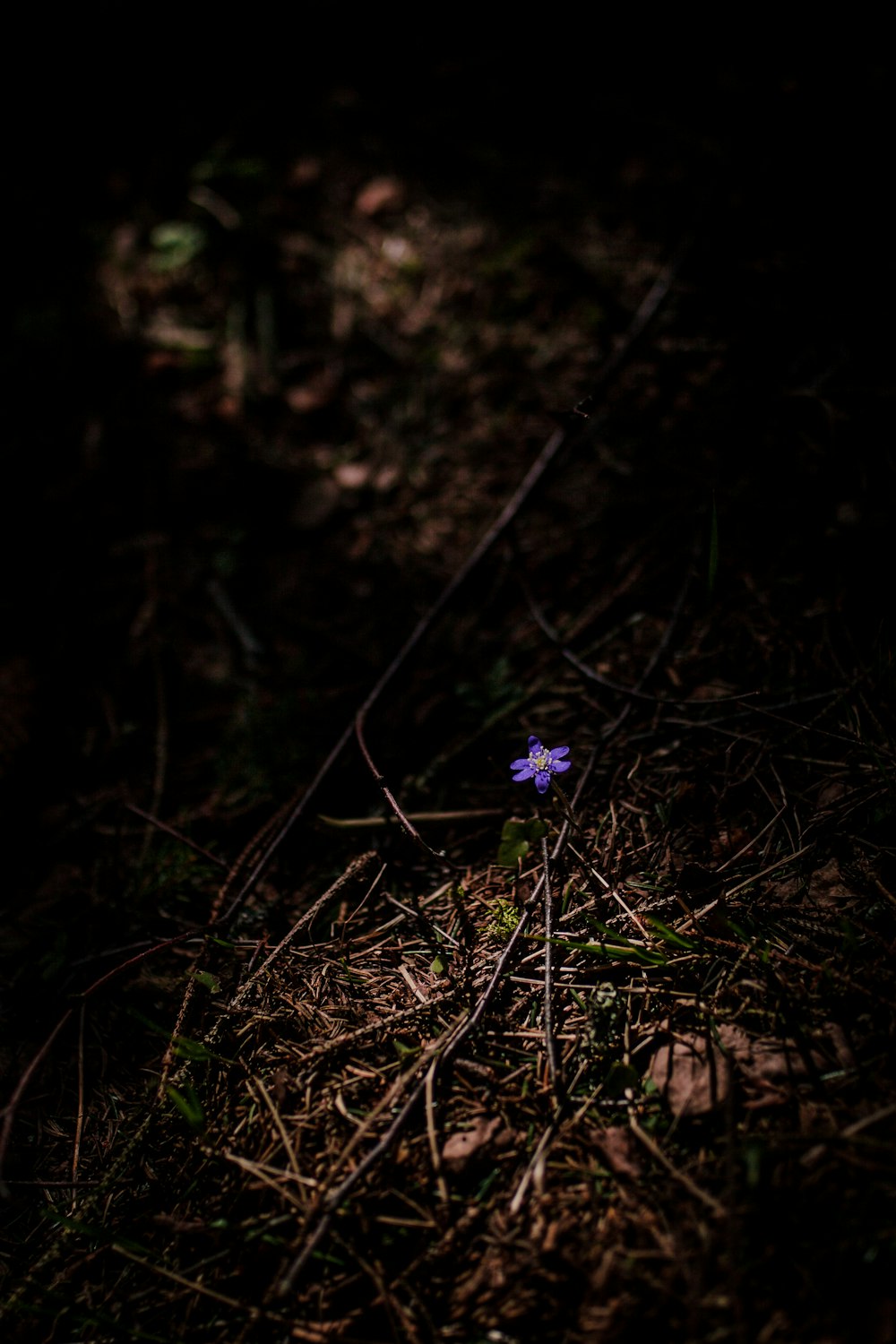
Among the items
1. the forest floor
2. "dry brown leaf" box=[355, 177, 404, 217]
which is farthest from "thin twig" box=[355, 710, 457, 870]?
"dry brown leaf" box=[355, 177, 404, 217]

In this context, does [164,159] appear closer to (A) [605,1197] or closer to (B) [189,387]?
(B) [189,387]

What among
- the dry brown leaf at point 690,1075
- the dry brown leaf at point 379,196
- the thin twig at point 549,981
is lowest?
the dry brown leaf at point 690,1075

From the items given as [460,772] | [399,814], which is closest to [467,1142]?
[399,814]

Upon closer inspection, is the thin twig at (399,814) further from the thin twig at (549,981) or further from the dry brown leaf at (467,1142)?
the dry brown leaf at (467,1142)

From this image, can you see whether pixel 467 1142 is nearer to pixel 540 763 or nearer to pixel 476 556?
pixel 540 763

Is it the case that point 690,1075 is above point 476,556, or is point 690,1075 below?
below

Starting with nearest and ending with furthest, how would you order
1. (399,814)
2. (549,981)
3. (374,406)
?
(549,981), (399,814), (374,406)

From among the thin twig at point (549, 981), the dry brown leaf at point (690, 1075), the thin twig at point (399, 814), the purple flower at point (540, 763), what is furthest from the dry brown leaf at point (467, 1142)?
the purple flower at point (540, 763)

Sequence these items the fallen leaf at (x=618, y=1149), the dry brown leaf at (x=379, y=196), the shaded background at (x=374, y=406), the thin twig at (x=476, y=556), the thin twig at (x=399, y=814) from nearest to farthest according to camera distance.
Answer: the fallen leaf at (x=618, y=1149) → the thin twig at (x=399, y=814) → the thin twig at (x=476, y=556) → the shaded background at (x=374, y=406) → the dry brown leaf at (x=379, y=196)

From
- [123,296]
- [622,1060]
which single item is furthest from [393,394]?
[622,1060]
